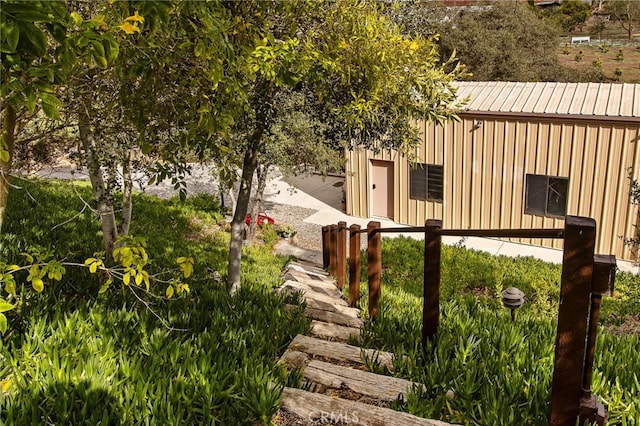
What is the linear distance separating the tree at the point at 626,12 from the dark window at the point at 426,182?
3841 cm

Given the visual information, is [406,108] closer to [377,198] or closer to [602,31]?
[377,198]

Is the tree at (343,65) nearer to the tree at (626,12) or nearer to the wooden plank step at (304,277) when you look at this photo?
the wooden plank step at (304,277)

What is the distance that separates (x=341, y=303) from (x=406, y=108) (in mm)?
2721

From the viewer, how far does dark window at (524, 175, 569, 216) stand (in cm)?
1304

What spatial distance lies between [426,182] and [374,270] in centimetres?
980

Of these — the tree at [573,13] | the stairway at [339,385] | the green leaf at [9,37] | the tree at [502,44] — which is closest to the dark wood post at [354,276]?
the stairway at [339,385]

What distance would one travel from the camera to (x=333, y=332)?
16.4 ft

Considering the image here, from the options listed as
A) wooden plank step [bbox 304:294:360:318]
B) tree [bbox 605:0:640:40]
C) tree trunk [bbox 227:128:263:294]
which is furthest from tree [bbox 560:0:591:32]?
wooden plank step [bbox 304:294:360:318]

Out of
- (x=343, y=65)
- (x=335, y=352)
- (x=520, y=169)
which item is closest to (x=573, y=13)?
(x=520, y=169)

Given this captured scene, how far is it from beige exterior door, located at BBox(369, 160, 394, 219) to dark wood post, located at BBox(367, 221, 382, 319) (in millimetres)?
10075

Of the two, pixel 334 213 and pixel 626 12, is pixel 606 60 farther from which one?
pixel 334 213

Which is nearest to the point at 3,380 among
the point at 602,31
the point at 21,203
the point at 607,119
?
the point at 21,203

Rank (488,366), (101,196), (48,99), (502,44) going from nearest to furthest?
(48,99) < (488,366) < (101,196) < (502,44)

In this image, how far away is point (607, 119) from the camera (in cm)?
1184
